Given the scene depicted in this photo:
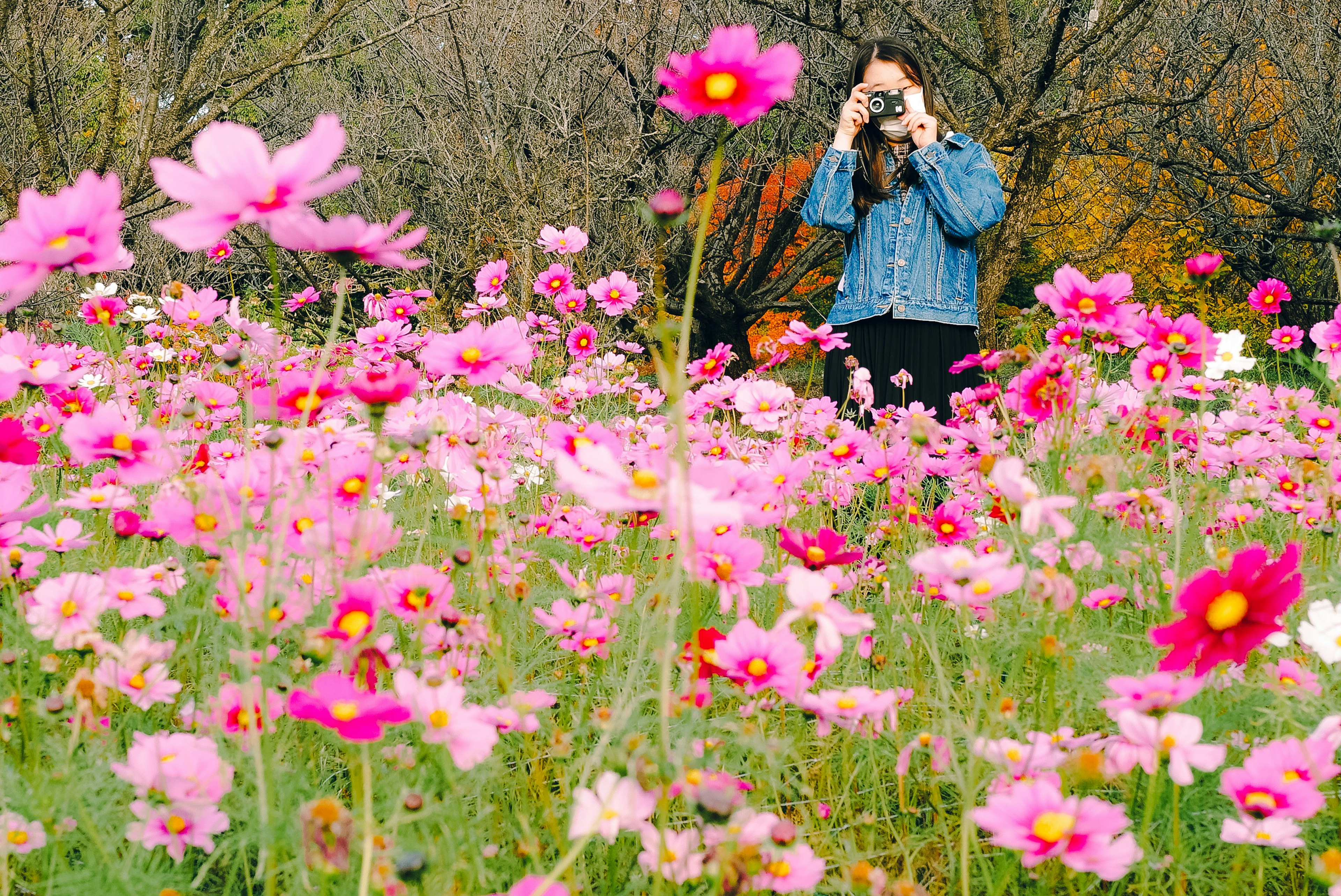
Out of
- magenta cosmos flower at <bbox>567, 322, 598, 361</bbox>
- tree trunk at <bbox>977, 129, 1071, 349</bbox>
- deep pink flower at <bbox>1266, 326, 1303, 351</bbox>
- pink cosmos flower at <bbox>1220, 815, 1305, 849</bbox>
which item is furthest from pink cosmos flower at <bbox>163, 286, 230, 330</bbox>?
tree trunk at <bbox>977, 129, 1071, 349</bbox>

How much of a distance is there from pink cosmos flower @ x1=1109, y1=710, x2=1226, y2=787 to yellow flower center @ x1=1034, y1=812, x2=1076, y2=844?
74 mm

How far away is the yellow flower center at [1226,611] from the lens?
76cm

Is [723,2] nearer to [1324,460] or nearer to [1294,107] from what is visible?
[1294,107]

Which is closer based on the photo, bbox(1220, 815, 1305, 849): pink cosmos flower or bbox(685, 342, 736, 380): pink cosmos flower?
bbox(1220, 815, 1305, 849): pink cosmos flower

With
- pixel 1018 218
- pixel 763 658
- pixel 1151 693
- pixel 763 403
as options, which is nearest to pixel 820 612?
pixel 763 658

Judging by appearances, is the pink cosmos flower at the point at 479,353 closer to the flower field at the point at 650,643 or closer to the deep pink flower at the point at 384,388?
the flower field at the point at 650,643

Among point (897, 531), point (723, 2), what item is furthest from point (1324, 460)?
point (723, 2)

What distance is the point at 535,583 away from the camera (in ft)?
4.87

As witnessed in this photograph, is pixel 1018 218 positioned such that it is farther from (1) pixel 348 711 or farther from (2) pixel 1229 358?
(1) pixel 348 711

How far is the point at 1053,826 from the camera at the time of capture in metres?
0.67

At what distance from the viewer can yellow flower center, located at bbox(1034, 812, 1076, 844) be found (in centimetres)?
67

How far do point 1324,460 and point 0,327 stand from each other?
3.70m

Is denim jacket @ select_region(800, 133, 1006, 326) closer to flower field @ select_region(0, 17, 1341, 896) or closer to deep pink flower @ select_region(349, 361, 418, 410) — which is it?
flower field @ select_region(0, 17, 1341, 896)

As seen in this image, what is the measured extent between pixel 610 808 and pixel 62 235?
57 cm
